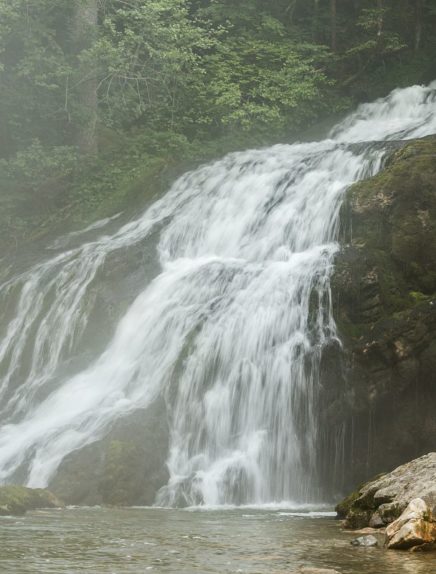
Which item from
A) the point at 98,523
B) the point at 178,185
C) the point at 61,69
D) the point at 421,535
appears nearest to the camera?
the point at 421,535

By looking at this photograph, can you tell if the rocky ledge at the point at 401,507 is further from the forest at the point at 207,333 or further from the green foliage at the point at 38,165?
the green foliage at the point at 38,165

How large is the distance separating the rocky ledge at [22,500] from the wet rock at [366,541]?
402 cm

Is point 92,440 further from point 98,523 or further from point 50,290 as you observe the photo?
point 50,290

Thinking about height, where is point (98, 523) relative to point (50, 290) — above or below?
below

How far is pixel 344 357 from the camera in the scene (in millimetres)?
11125

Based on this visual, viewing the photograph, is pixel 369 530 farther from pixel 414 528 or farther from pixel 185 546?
→ pixel 185 546

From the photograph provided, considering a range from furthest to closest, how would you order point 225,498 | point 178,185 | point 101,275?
point 178,185 < point 101,275 < point 225,498

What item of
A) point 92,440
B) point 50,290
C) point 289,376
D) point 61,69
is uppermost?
point 61,69

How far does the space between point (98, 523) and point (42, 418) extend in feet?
16.2

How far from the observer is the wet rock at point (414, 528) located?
5.81 meters

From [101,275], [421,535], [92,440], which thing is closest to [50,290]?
[101,275]

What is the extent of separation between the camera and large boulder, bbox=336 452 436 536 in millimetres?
6184

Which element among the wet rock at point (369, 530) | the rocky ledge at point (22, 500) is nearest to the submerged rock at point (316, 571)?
the wet rock at point (369, 530)

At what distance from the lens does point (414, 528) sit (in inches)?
232
